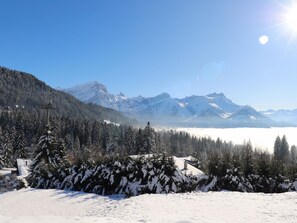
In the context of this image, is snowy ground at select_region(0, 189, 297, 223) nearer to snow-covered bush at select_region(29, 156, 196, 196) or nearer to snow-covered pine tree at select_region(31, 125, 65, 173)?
snow-covered bush at select_region(29, 156, 196, 196)

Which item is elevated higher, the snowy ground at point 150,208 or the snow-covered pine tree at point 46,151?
the snow-covered pine tree at point 46,151

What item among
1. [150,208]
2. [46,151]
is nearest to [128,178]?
[150,208]

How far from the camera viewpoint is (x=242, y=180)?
97.2ft

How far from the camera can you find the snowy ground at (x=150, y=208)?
49.5 feet

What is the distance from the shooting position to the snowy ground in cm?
1509

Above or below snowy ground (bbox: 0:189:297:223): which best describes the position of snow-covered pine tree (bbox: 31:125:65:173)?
above

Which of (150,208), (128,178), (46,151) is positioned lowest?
(150,208)

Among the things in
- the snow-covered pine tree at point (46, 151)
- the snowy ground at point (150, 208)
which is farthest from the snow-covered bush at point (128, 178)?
the snow-covered pine tree at point (46, 151)

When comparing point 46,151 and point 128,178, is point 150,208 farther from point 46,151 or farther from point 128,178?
point 46,151

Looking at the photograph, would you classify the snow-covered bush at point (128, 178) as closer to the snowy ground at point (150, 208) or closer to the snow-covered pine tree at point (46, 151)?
the snowy ground at point (150, 208)

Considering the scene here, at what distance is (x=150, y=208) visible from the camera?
18.0 m

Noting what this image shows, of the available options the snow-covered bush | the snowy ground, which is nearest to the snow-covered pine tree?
the snow-covered bush

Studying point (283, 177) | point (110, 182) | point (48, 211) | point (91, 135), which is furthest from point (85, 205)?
point (91, 135)

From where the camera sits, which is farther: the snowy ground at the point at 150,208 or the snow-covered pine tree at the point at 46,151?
the snow-covered pine tree at the point at 46,151
